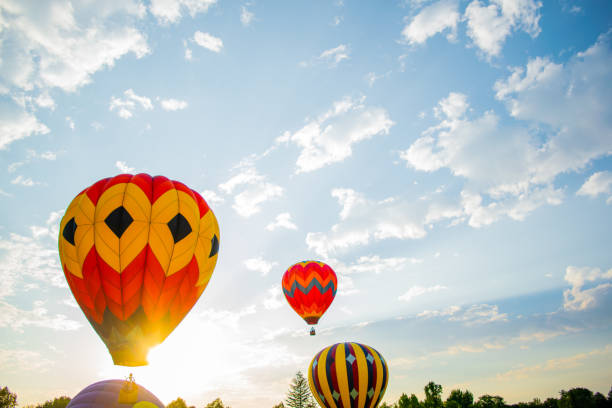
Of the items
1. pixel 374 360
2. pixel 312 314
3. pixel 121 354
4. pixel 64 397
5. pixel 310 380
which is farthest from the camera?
pixel 64 397

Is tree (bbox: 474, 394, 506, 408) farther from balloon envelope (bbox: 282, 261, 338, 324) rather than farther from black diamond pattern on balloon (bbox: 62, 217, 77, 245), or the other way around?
black diamond pattern on balloon (bbox: 62, 217, 77, 245)

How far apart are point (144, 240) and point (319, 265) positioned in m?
20.0

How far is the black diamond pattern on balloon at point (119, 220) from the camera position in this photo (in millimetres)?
11922

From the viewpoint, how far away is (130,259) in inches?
464

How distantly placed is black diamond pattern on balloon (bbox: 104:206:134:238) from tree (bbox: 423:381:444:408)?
207 ft

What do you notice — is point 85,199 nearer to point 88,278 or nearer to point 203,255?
point 88,278

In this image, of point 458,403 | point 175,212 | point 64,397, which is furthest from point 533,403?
point 175,212

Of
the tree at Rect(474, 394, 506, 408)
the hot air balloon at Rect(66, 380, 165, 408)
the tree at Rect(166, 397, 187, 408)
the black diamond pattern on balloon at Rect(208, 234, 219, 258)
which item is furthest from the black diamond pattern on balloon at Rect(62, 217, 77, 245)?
the tree at Rect(474, 394, 506, 408)

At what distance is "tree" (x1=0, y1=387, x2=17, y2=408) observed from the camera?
157 feet

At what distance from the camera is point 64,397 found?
171 feet

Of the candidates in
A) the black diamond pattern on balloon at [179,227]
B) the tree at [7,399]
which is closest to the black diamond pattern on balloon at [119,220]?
the black diamond pattern on balloon at [179,227]

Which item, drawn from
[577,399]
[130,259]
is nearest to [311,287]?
[130,259]

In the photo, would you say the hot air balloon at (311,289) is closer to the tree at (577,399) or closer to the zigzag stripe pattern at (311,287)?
the zigzag stripe pattern at (311,287)

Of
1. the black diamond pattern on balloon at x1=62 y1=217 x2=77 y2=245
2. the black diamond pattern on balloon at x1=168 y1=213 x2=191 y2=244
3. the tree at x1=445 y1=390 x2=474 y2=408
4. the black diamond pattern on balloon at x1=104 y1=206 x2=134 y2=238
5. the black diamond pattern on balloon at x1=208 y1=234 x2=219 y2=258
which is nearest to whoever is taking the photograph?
the black diamond pattern on balloon at x1=104 y1=206 x2=134 y2=238
